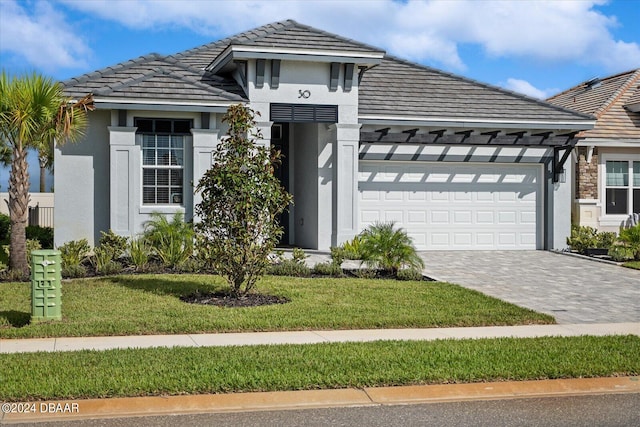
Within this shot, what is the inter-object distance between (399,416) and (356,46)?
1382cm

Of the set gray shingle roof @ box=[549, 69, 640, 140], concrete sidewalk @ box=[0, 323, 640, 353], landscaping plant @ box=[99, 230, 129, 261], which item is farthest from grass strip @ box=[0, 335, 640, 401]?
gray shingle roof @ box=[549, 69, 640, 140]

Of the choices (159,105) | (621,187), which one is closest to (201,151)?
(159,105)

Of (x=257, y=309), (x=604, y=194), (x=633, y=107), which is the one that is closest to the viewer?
(x=257, y=309)

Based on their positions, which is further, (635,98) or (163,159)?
(635,98)

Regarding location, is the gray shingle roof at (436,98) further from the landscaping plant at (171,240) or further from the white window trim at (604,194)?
the landscaping plant at (171,240)

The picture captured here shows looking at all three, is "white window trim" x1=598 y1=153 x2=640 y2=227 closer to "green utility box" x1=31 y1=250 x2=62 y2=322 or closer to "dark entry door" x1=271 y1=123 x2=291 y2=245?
"dark entry door" x1=271 y1=123 x2=291 y2=245

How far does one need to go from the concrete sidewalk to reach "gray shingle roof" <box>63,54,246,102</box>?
9.26 m

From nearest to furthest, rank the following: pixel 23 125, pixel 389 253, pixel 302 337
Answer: pixel 302 337
pixel 23 125
pixel 389 253

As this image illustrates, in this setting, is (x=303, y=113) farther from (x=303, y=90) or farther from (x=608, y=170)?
(x=608, y=170)

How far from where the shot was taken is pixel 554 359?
329 inches

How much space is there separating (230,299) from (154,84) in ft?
25.5

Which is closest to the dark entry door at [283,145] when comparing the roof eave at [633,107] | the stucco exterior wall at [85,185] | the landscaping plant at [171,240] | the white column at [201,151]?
the white column at [201,151]

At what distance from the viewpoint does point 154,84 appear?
59.1ft

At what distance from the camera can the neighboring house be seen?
22.6m
